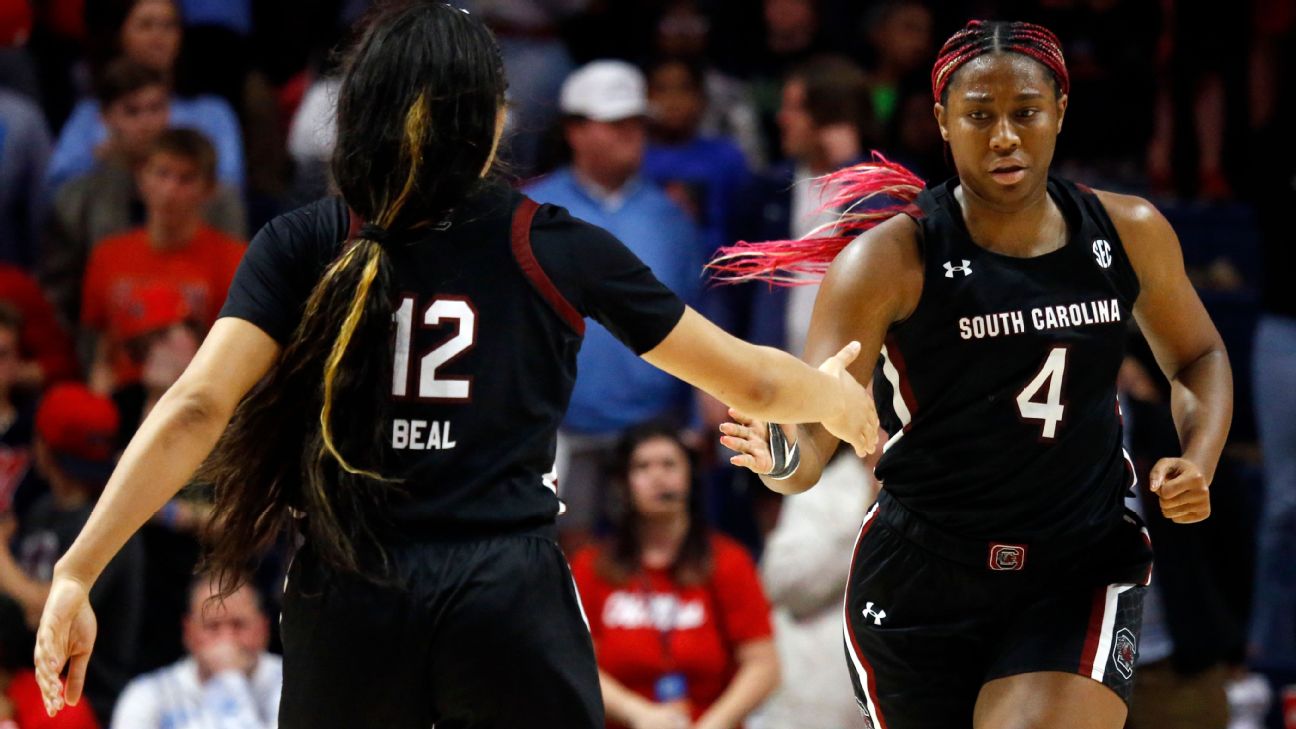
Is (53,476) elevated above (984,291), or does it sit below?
below

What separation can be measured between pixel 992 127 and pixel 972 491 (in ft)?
2.76

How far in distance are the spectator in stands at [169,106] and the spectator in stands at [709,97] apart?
2.24 metres

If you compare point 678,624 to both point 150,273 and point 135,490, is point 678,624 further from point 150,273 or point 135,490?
point 135,490

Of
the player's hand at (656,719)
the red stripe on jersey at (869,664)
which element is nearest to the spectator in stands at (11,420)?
the player's hand at (656,719)

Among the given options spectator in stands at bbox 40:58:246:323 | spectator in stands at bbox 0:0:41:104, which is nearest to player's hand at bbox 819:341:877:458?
spectator in stands at bbox 40:58:246:323

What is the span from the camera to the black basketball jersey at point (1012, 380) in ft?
13.4

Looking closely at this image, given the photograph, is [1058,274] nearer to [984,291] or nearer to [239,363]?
[984,291]

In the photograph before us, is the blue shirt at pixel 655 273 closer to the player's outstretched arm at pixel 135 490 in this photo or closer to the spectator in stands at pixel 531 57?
the spectator in stands at pixel 531 57

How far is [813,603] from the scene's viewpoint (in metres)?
6.82

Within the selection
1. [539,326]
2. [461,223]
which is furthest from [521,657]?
[461,223]

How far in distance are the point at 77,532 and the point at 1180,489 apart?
4644 mm

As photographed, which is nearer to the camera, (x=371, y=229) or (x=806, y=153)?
(x=371, y=229)

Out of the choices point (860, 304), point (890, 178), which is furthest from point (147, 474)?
point (890, 178)

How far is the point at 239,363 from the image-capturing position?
3.28 meters
